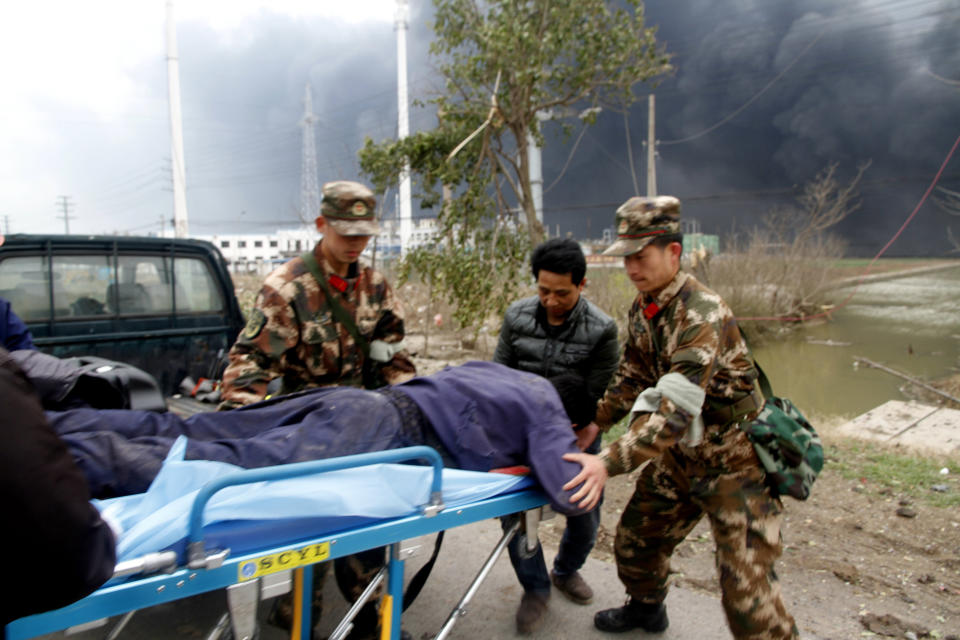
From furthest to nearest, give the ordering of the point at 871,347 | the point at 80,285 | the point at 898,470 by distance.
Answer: the point at 871,347 < the point at 898,470 < the point at 80,285

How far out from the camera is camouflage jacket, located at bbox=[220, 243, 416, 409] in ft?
8.77

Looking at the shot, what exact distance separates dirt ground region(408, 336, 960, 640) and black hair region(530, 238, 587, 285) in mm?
1607

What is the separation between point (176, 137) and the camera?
2311 cm

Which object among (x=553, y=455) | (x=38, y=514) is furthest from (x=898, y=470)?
(x=38, y=514)

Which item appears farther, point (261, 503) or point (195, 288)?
point (195, 288)

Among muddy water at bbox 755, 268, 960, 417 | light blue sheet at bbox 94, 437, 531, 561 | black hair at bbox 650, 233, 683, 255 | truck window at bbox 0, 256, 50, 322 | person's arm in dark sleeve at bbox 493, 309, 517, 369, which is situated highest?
black hair at bbox 650, 233, 683, 255

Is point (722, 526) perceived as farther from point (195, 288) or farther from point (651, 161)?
point (651, 161)

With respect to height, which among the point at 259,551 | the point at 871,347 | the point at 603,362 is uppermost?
the point at 603,362

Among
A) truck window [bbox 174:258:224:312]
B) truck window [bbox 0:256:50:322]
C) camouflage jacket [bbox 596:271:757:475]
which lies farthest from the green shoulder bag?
truck window [bbox 0:256:50:322]

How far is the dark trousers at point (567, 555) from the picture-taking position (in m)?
2.90

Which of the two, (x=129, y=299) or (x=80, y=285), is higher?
(x=80, y=285)

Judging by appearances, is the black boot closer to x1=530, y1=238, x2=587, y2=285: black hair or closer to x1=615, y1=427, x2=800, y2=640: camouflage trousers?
x1=615, y1=427, x2=800, y2=640: camouflage trousers

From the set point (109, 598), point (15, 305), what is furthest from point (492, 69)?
point (109, 598)

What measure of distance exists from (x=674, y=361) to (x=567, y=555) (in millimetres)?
1316
